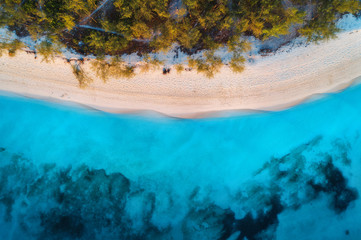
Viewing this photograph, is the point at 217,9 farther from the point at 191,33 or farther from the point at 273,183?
the point at 273,183

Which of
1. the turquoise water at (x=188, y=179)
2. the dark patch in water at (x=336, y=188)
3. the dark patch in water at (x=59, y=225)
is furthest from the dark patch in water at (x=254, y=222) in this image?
the dark patch in water at (x=59, y=225)

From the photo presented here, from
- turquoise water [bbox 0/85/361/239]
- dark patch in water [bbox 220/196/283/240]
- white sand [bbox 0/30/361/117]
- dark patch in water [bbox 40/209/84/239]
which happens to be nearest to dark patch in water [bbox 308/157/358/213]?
turquoise water [bbox 0/85/361/239]

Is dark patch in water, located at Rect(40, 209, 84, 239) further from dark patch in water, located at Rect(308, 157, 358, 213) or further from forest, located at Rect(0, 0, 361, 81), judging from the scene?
dark patch in water, located at Rect(308, 157, 358, 213)

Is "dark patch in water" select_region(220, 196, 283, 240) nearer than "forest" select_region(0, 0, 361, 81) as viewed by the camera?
No

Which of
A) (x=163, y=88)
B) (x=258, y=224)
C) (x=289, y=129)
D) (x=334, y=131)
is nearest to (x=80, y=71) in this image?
(x=163, y=88)

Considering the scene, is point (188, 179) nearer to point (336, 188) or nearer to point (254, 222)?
point (254, 222)

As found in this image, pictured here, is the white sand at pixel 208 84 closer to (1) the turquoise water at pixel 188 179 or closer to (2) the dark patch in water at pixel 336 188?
(1) the turquoise water at pixel 188 179
